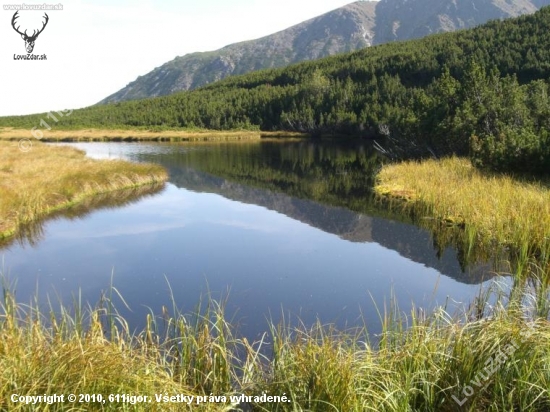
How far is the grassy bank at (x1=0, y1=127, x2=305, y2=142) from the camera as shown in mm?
85938

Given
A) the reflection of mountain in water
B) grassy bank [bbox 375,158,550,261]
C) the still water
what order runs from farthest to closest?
the reflection of mountain in water < grassy bank [bbox 375,158,550,261] < the still water

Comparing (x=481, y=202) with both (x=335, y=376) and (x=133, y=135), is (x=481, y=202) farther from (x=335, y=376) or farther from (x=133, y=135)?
(x=133, y=135)

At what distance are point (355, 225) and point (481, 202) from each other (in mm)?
5692

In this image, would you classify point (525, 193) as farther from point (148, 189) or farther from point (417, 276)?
point (148, 189)

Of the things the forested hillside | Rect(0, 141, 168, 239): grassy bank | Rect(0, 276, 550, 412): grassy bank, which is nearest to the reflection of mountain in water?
Rect(0, 141, 168, 239): grassy bank

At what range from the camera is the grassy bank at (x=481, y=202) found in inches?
571

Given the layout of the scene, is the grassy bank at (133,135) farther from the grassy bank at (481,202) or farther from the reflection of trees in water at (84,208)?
the grassy bank at (481,202)

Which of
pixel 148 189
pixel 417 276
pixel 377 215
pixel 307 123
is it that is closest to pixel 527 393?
pixel 417 276

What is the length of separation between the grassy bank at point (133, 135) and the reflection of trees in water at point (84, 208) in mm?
57710

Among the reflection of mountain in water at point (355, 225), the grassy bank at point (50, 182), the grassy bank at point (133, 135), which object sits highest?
the grassy bank at point (133, 135)

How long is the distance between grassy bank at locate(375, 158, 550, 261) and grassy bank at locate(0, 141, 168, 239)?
1680cm

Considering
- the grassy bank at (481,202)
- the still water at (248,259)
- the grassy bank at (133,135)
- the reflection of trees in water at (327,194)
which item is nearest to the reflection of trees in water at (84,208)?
the still water at (248,259)

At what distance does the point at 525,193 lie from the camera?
17297 millimetres

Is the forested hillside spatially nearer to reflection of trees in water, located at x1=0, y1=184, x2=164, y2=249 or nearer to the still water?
the still water
